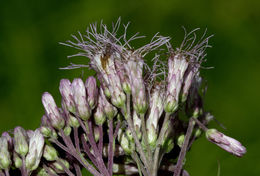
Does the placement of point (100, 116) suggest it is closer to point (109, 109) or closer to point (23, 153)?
point (109, 109)

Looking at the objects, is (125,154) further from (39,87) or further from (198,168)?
(39,87)

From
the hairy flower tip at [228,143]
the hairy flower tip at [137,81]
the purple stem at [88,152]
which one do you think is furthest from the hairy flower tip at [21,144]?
the hairy flower tip at [228,143]

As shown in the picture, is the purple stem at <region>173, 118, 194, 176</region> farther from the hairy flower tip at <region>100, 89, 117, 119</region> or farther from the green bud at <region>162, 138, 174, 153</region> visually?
the hairy flower tip at <region>100, 89, 117, 119</region>

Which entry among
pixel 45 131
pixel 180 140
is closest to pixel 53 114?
pixel 45 131

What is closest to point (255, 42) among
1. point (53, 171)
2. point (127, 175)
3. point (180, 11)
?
point (180, 11)

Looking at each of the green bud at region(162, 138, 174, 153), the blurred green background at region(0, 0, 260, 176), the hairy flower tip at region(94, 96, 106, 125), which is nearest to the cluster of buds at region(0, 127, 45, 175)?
the hairy flower tip at region(94, 96, 106, 125)

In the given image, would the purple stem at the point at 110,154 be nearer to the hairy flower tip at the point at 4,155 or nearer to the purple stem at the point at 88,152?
the purple stem at the point at 88,152

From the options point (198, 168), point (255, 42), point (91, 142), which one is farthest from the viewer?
point (255, 42)
